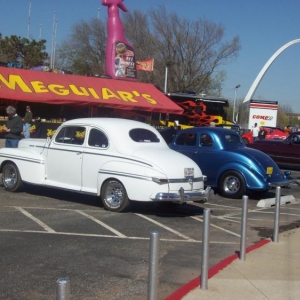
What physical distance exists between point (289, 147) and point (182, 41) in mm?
29725

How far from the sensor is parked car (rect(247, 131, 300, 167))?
22.0 m

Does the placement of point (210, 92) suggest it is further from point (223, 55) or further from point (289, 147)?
point (289, 147)

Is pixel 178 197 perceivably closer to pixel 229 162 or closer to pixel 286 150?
pixel 229 162

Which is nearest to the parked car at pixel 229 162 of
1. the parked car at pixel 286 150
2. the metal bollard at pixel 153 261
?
the parked car at pixel 286 150

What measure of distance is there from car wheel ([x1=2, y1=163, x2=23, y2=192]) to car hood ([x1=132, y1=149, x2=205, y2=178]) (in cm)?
304

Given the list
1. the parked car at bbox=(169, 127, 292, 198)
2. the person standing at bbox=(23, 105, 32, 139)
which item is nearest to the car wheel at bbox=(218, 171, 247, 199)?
the parked car at bbox=(169, 127, 292, 198)

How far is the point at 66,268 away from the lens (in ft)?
23.0

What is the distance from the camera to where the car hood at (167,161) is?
34.7 feet

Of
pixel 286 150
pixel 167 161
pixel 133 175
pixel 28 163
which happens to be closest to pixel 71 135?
A: pixel 28 163

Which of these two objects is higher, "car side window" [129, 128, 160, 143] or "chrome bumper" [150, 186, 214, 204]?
"car side window" [129, 128, 160, 143]

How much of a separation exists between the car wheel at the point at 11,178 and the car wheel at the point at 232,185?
4.80m

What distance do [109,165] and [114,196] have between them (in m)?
0.59

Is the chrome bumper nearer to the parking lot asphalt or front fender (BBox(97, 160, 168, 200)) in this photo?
front fender (BBox(97, 160, 168, 200))

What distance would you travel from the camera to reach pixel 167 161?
10719mm
